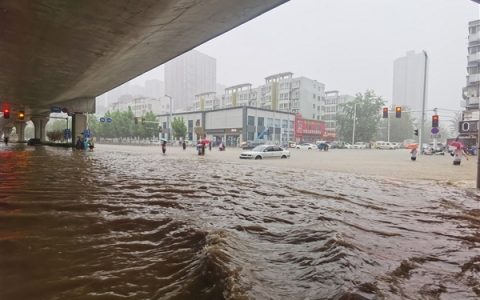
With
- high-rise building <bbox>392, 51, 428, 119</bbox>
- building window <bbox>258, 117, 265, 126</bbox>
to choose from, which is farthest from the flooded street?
high-rise building <bbox>392, 51, 428, 119</bbox>

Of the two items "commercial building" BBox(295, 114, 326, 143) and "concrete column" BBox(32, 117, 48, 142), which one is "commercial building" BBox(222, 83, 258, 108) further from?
"concrete column" BBox(32, 117, 48, 142)

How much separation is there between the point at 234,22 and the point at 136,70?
792 cm

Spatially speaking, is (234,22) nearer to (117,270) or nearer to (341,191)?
(341,191)

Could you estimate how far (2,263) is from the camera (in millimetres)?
3092

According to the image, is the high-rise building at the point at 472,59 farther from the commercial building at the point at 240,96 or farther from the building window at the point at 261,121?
the commercial building at the point at 240,96

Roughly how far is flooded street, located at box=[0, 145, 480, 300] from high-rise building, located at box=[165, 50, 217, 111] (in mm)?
86606

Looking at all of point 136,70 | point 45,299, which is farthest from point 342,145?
point 45,299

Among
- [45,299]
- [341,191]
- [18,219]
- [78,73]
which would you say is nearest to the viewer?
[45,299]

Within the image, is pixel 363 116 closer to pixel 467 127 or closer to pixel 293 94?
pixel 293 94

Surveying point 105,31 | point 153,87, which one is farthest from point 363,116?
point 153,87

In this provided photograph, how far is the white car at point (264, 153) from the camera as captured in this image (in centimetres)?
2638

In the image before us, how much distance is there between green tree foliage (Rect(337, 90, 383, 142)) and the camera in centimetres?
7588

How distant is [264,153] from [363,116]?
187 ft

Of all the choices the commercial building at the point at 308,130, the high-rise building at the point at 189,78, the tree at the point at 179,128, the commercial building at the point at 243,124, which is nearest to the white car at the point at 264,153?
the commercial building at the point at 243,124
